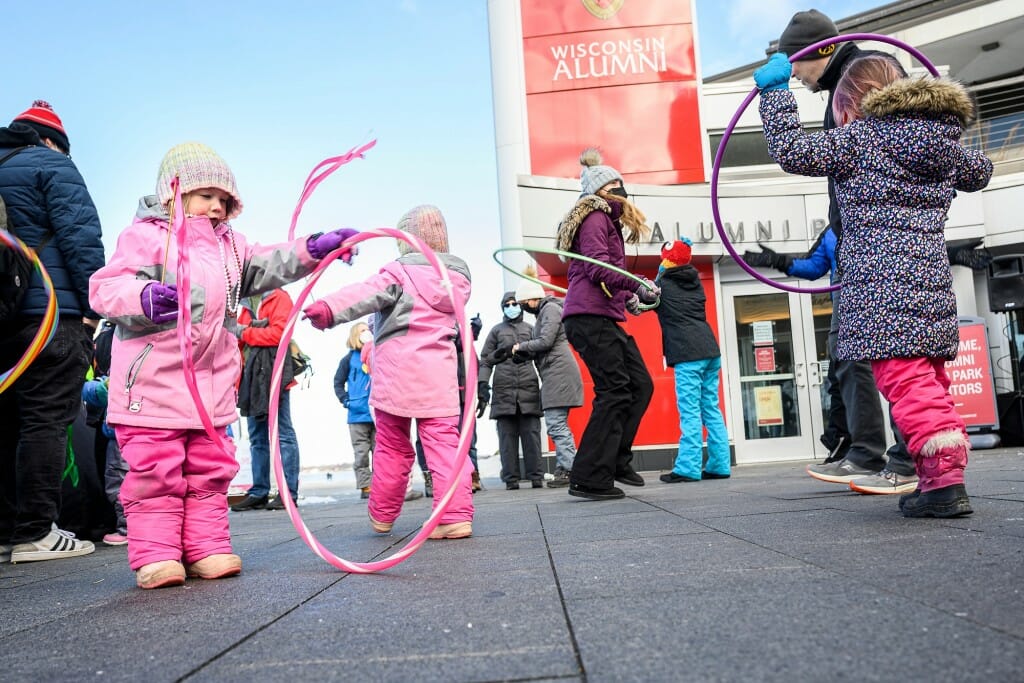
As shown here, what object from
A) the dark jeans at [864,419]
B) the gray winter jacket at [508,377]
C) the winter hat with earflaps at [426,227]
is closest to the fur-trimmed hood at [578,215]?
the winter hat with earflaps at [426,227]

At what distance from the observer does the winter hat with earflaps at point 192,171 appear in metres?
3.32

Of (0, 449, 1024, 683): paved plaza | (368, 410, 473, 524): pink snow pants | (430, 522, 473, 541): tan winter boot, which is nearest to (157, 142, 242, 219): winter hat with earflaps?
(368, 410, 473, 524): pink snow pants

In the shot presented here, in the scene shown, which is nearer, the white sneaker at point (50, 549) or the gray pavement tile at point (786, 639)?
the gray pavement tile at point (786, 639)

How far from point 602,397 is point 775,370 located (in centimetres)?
786

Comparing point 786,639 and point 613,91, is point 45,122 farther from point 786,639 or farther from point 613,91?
point 613,91

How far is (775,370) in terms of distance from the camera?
481 inches

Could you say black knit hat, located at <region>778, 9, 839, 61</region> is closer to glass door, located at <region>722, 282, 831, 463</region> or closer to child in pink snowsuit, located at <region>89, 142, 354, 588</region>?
child in pink snowsuit, located at <region>89, 142, 354, 588</region>

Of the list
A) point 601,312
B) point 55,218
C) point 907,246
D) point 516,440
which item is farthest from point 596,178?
point 516,440

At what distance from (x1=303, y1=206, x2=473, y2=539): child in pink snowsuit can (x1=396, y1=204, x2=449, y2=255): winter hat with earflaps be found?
0.22m

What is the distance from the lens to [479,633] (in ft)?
5.81

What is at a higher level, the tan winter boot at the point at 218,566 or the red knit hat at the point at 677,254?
the red knit hat at the point at 677,254

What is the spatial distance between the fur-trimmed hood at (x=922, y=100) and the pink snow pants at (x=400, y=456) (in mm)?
2214

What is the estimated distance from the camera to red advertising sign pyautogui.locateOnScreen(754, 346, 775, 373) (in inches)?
481

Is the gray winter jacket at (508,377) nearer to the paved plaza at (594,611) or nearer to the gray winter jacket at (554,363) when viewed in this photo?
the gray winter jacket at (554,363)
